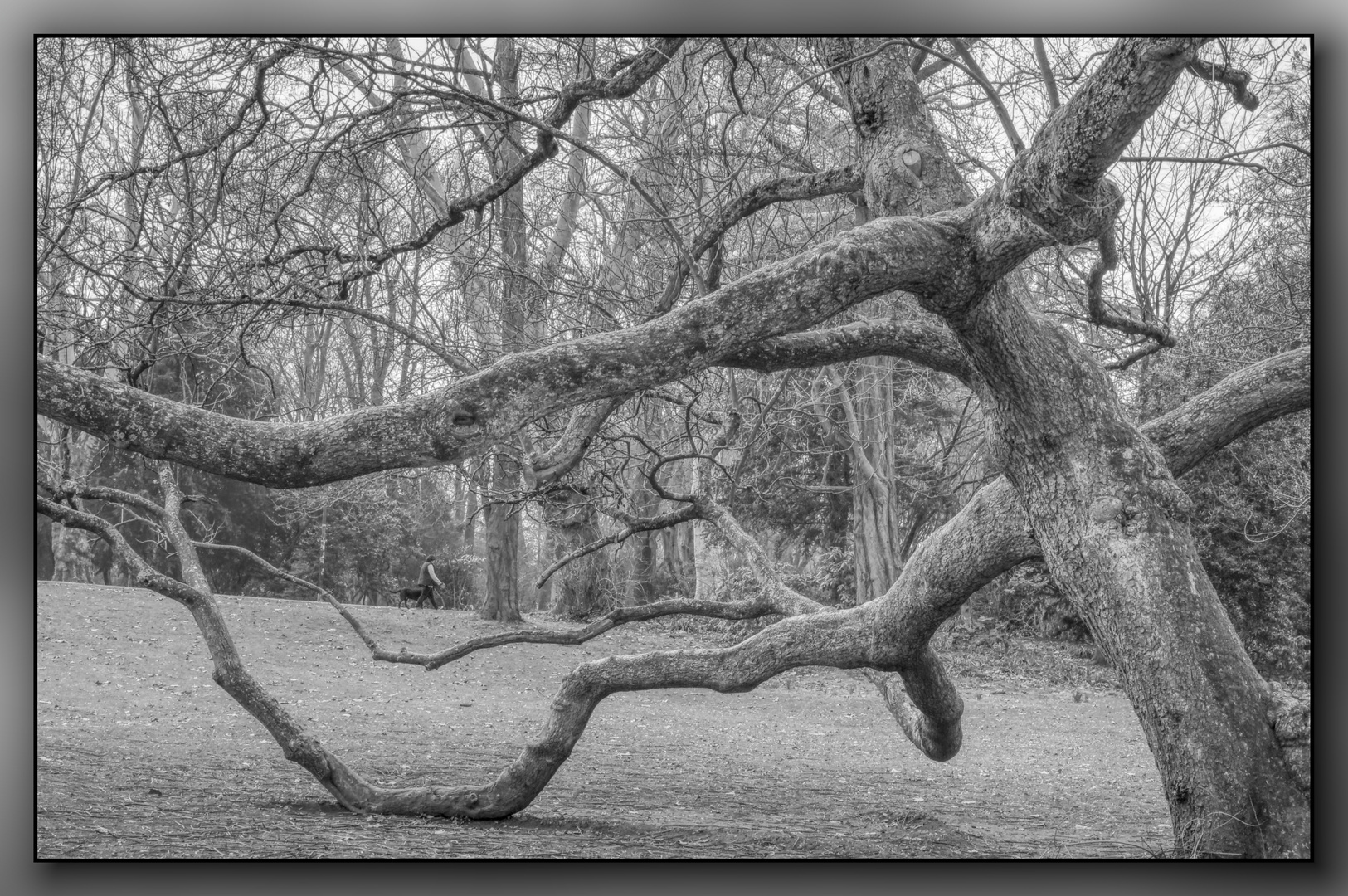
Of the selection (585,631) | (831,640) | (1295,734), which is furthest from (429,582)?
(1295,734)

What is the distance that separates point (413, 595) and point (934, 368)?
10657 mm

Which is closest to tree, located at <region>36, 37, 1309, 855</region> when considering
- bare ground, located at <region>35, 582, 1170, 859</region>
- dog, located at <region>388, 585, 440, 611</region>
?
bare ground, located at <region>35, 582, 1170, 859</region>

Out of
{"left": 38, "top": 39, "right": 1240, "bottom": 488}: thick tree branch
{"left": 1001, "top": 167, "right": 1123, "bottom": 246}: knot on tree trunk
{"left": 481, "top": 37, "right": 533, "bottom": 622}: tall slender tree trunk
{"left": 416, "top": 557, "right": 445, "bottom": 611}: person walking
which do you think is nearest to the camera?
{"left": 38, "top": 39, "right": 1240, "bottom": 488}: thick tree branch

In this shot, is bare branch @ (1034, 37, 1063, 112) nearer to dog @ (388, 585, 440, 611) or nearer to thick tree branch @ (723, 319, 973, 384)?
thick tree branch @ (723, 319, 973, 384)

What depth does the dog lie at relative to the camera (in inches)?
505

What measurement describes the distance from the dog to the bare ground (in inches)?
43.0

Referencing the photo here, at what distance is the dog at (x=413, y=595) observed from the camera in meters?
12.8

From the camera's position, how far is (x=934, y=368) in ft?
10.8

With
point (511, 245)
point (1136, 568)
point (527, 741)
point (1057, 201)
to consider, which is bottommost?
point (527, 741)

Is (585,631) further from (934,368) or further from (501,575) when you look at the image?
(501,575)

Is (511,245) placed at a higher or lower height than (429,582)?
higher

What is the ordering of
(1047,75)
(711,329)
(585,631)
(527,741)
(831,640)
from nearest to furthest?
(711,329) → (1047,75) → (831,640) → (585,631) → (527,741)

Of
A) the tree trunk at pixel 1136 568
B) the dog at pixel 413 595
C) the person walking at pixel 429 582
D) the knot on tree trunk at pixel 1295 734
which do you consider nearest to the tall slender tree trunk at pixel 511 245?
the tree trunk at pixel 1136 568

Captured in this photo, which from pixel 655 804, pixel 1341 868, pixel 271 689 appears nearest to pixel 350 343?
pixel 271 689
